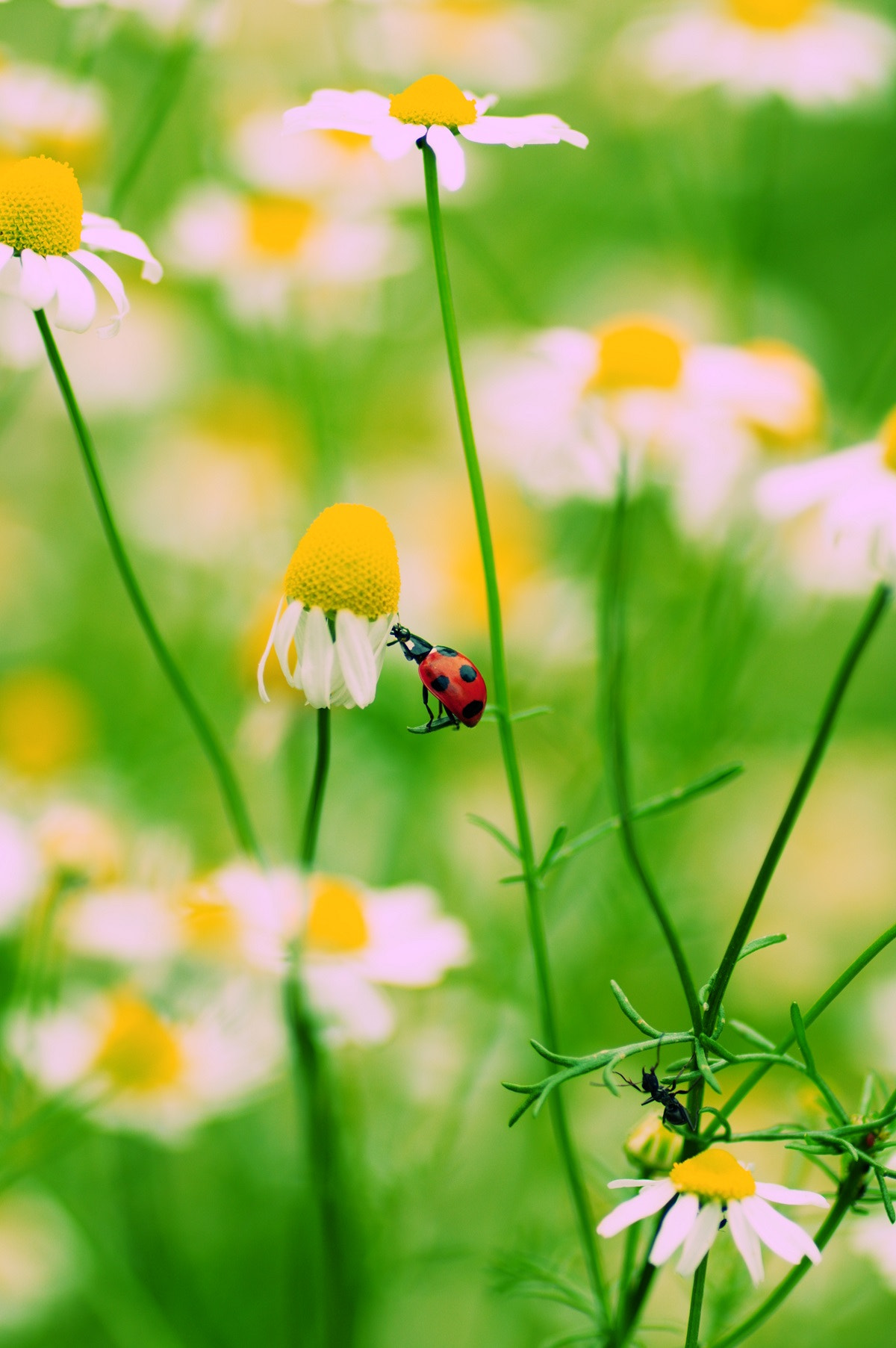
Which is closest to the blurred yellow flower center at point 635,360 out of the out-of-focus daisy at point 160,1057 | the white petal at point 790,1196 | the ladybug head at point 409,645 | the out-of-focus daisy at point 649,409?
the out-of-focus daisy at point 649,409

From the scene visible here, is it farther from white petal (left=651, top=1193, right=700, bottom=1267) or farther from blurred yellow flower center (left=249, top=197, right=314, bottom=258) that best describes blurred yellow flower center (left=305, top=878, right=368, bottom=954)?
blurred yellow flower center (left=249, top=197, right=314, bottom=258)

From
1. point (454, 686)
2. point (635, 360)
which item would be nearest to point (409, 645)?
point (454, 686)

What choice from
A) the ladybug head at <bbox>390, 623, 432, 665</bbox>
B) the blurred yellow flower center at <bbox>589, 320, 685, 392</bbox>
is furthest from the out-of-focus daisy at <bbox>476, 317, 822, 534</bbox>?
the ladybug head at <bbox>390, 623, 432, 665</bbox>

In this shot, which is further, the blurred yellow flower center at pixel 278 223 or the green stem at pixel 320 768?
the blurred yellow flower center at pixel 278 223

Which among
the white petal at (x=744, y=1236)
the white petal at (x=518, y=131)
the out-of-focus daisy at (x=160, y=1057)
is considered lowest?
the white petal at (x=744, y=1236)

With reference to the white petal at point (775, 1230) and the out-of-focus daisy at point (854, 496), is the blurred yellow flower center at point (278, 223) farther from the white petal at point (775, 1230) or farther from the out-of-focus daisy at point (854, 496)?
the white petal at point (775, 1230)
